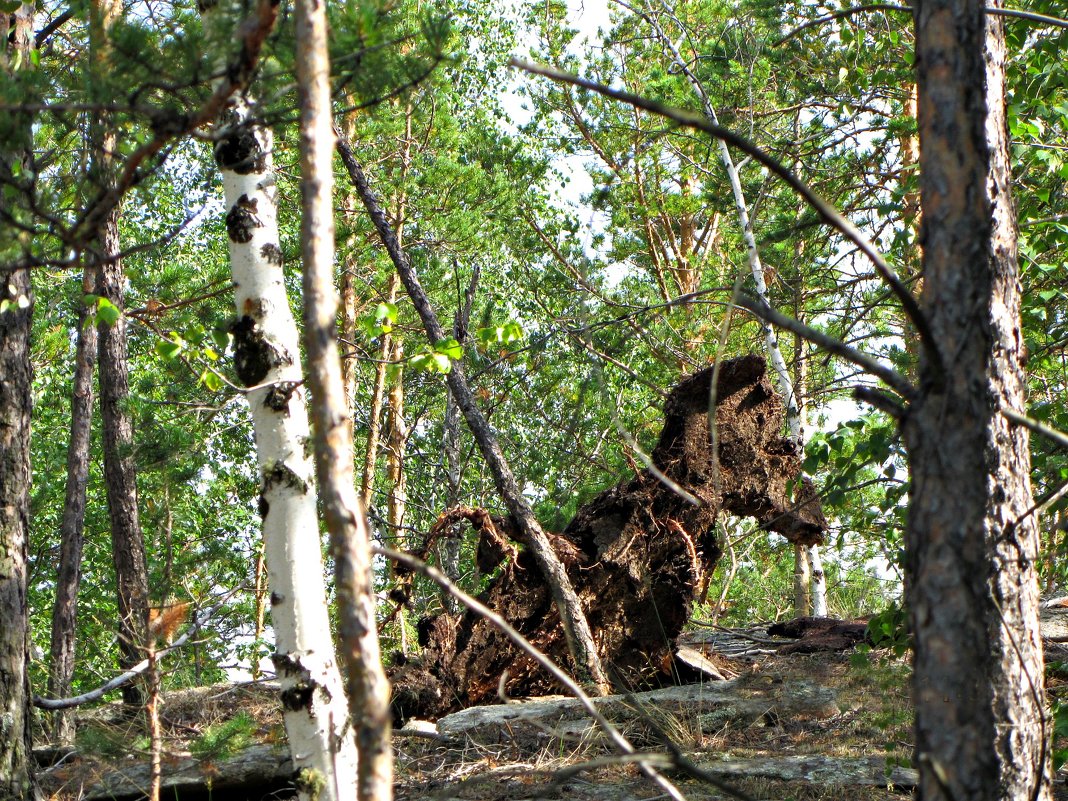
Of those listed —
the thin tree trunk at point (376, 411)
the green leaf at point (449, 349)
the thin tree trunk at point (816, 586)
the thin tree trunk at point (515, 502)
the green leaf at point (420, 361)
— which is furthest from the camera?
the thin tree trunk at point (376, 411)

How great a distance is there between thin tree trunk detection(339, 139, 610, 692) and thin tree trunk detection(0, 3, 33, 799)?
2.51 m

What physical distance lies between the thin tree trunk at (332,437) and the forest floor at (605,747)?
10.0 feet

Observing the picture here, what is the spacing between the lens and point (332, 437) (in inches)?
71.5

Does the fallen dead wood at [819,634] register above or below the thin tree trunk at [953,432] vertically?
below

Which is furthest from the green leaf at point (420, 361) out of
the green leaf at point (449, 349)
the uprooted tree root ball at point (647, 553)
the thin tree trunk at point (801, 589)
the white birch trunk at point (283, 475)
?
the thin tree trunk at point (801, 589)

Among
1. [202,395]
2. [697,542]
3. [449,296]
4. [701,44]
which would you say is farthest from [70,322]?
Result: [697,542]

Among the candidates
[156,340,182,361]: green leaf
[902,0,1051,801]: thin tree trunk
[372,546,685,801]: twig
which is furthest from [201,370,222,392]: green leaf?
[902,0,1051,801]: thin tree trunk

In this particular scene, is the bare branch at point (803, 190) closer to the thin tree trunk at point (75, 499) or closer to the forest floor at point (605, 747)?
the forest floor at point (605, 747)

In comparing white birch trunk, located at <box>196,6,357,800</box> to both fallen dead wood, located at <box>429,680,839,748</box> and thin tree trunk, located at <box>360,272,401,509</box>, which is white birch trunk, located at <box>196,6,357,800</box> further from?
thin tree trunk, located at <box>360,272,401,509</box>

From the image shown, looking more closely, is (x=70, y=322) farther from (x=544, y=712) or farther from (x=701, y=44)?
(x=544, y=712)

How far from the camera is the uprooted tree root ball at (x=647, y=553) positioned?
7.16 metres

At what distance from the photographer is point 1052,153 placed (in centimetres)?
528

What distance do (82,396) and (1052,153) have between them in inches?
350

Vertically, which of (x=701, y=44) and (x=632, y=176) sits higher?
(x=701, y=44)
